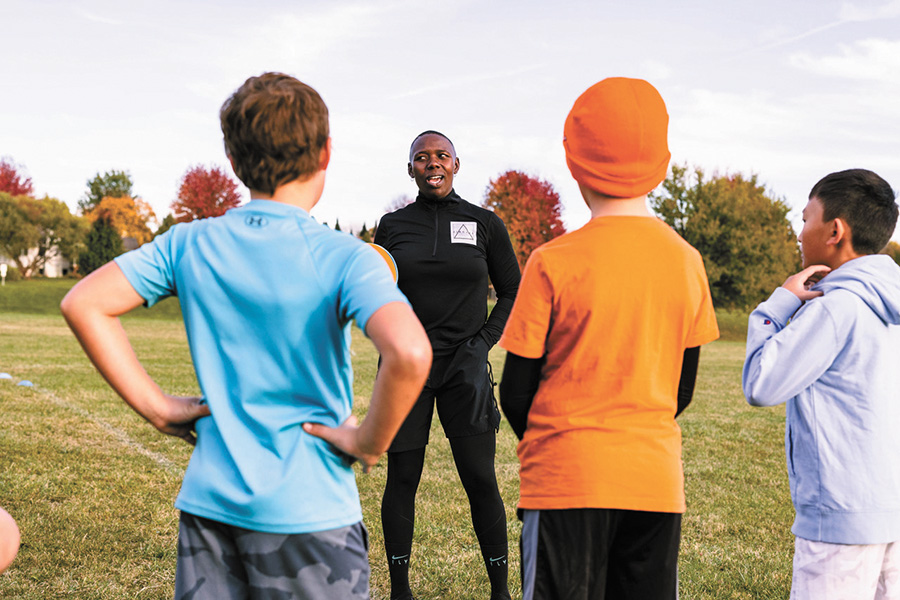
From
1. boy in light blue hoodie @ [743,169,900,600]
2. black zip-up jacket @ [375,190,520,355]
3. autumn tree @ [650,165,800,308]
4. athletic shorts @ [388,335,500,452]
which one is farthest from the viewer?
autumn tree @ [650,165,800,308]

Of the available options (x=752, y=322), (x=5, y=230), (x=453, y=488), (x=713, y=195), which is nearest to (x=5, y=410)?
(x=453, y=488)

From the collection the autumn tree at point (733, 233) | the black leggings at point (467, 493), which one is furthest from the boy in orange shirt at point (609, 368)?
the autumn tree at point (733, 233)

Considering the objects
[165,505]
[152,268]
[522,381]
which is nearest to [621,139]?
[522,381]

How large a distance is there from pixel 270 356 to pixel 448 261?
7.95ft

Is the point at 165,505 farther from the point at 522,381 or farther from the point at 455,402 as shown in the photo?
the point at 522,381

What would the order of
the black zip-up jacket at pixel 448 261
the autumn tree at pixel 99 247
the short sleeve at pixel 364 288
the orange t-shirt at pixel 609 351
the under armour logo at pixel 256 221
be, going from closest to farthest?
1. the short sleeve at pixel 364 288
2. the under armour logo at pixel 256 221
3. the orange t-shirt at pixel 609 351
4. the black zip-up jacket at pixel 448 261
5. the autumn tree at pixel 99 247

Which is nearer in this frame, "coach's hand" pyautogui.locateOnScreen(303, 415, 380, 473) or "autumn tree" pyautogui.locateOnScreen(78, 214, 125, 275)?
"coach's hand" pyautogui.locateOnScreen(303, 415, 380, 473)

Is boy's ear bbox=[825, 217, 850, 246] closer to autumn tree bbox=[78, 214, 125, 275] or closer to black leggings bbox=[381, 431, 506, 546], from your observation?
black leggings bbox=[381, 431, 506, 546]

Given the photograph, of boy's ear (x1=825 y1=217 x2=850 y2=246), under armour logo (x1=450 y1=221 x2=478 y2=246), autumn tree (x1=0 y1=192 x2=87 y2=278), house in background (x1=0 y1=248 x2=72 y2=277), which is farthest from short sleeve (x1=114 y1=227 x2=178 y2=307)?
house in background (x1=0 y1=248 x2=72 y2=277)

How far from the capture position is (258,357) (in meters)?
1.82

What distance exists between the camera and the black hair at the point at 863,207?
8.32 feet

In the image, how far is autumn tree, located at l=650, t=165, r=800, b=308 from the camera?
43.0 metres

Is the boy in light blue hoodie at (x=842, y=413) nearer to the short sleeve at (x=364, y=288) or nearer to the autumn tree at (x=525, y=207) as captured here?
the short sleeve at (x=364, y=288)

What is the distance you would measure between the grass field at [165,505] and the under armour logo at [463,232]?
202 centimetres
